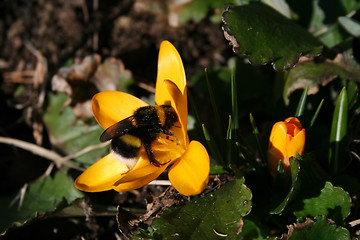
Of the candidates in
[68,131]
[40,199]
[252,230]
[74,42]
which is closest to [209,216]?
[252,230]

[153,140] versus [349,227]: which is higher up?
[153,140]

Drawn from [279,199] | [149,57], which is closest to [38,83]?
[149,57]

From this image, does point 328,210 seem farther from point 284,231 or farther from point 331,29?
point 331,29

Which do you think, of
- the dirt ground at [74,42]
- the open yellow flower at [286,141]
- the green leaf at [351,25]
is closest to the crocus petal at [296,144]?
the open yellow flower at [286,141]

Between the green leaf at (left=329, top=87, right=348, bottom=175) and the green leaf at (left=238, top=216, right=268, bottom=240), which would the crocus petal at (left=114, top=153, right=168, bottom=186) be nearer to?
the green leaf at (left=238, top=216, right=268, bottom=240)

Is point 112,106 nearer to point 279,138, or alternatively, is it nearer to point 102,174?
point 102,174
